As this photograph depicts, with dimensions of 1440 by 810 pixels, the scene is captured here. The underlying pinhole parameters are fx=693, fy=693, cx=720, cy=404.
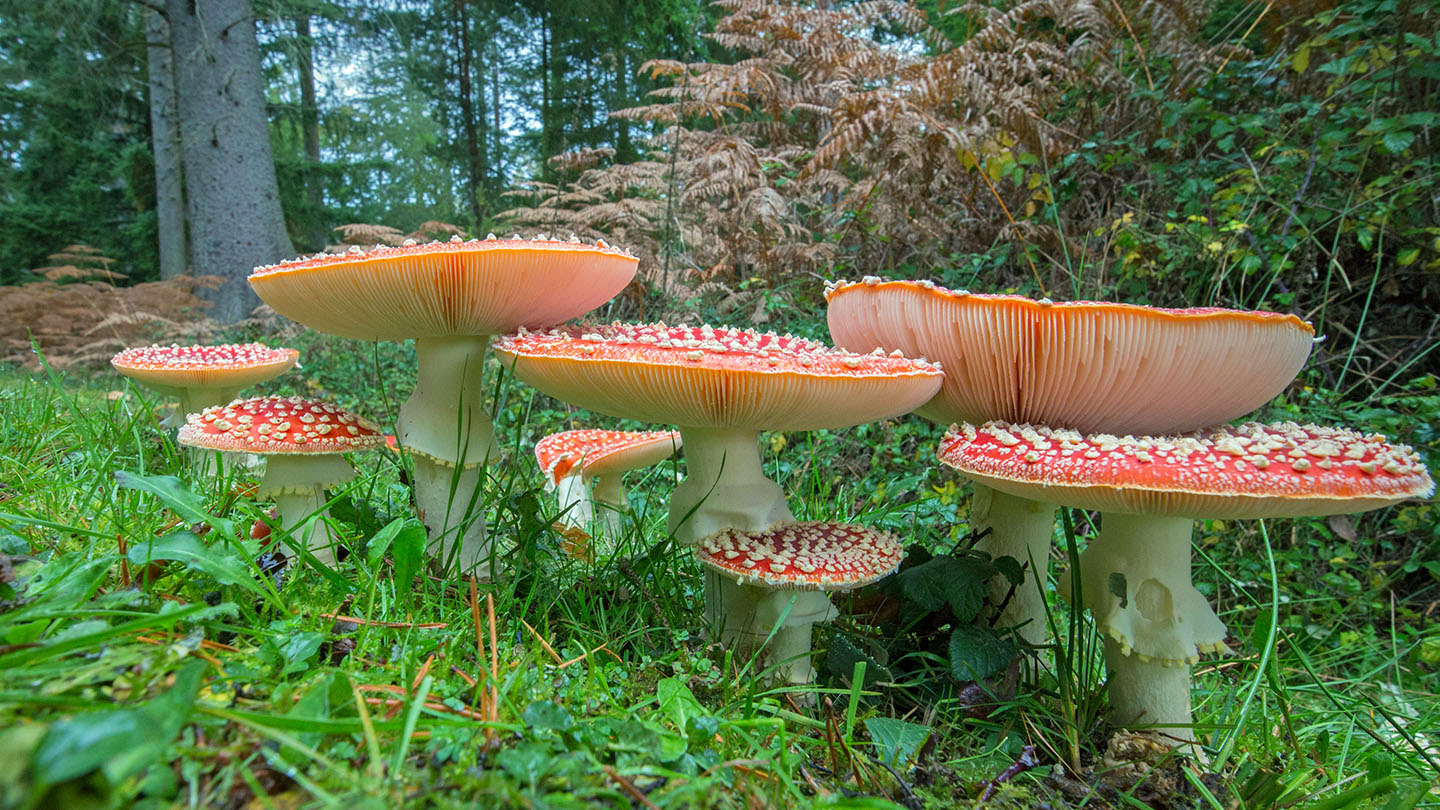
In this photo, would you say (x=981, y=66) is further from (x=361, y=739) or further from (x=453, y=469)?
(x=361, y=739)

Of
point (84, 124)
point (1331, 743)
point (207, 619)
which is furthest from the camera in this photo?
point (84, 124)

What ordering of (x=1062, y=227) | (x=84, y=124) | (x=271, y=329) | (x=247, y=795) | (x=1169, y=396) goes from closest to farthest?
(x=247, y=795) < (x=1169, y=396) < (x=1062, y=227) < (x=271, y=329) < (x=84, y=124)

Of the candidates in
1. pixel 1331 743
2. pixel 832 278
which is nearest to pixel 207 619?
pixel 1331 743

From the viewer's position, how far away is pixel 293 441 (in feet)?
7.20

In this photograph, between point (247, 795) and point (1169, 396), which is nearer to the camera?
point (247, 795)

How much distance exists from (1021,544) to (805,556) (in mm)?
838

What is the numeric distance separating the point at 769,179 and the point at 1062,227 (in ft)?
9.59

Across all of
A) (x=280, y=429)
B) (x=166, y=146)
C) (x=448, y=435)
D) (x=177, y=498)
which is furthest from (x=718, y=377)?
(x=166, y=146)

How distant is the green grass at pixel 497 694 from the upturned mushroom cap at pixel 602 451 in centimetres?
25

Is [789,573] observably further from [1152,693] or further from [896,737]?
[1152,693]

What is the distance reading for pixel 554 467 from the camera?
343 centimetres

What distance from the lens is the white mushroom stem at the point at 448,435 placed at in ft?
7.70

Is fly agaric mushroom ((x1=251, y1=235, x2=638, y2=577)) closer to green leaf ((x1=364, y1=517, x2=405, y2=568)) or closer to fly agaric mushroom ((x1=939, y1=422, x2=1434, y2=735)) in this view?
green leaf ((x1=364, y1=517, x2=405, y2=568))

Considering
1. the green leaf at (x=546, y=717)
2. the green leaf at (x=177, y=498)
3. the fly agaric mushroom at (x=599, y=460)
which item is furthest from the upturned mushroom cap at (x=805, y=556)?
the green leaf at (x=177, y=498)
